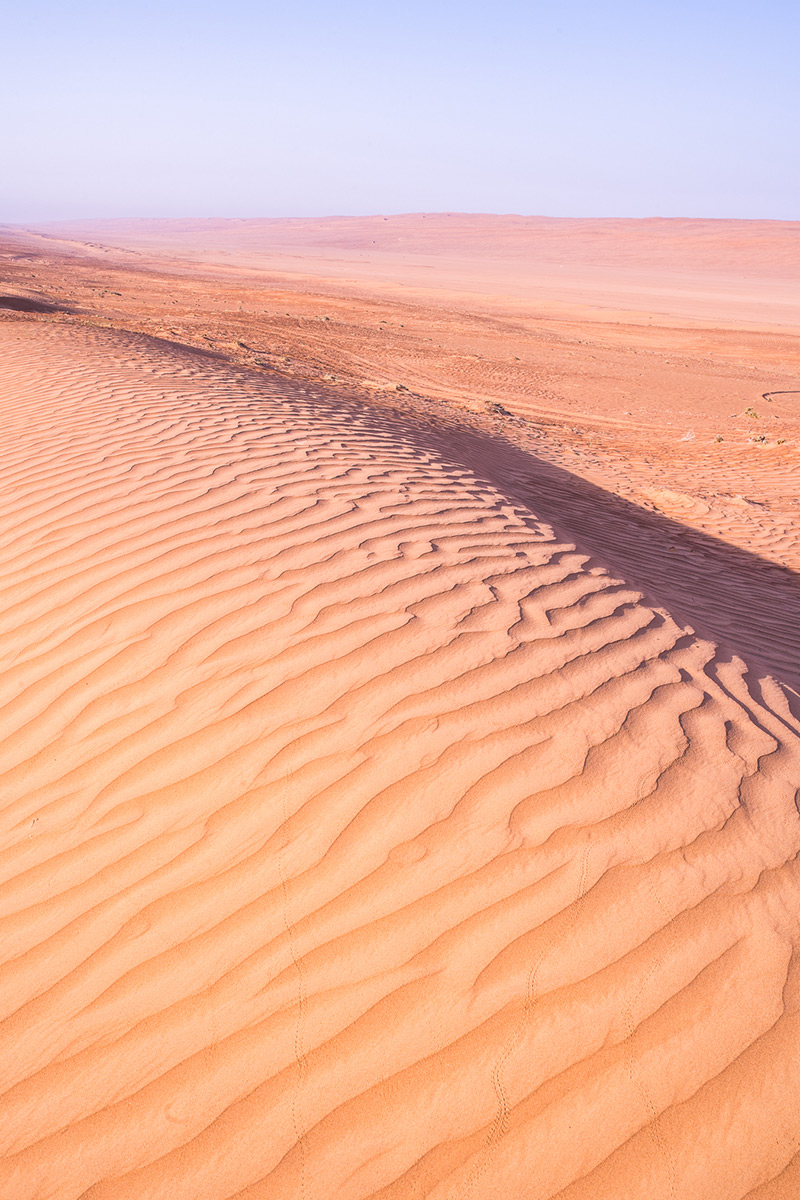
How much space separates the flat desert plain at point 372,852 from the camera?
5.11 ft

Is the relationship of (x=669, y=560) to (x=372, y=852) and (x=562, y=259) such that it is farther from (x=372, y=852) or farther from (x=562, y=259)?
(x=562, y=259)

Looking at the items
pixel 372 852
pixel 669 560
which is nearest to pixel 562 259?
pixel 669 560

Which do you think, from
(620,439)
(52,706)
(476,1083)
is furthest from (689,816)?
(620,439)

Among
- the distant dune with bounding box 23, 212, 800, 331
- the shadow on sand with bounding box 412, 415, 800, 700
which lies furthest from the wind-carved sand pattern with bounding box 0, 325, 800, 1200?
the distant dune with bounding box 23, 212, 800, 331

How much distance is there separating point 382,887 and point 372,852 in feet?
0.36

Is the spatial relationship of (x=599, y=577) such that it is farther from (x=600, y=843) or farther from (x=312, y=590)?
(x=600, y=843)

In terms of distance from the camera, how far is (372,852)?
204 centimetres

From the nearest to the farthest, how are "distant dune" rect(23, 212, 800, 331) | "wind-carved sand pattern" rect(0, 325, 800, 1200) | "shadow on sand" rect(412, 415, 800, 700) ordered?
"wind-carved sand pattern" rect(0, 325, 800, 1200) < "shadow on sand" rect(412, 415, 800, 700) < "distant dune" rect(23, 212, 800, 331)

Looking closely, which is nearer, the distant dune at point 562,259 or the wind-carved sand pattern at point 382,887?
the wind-carved sand pattern at point 382,887

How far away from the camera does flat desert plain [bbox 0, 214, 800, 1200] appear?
156 cm

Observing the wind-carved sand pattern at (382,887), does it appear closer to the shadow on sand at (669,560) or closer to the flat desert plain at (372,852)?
the flat desert plain at (372,852)

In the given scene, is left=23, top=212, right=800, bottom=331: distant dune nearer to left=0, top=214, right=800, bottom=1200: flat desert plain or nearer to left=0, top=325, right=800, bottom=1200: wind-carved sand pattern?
left=0, top=214, right=800, bottom=1200: flat desert plain

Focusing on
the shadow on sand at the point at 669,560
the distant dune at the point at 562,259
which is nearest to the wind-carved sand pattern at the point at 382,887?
the shadow on sand at the point at 669,560

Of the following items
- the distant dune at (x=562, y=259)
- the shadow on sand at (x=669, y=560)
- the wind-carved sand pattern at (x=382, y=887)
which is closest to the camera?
the wind-carved sand pattern at (x=382, y=887)
